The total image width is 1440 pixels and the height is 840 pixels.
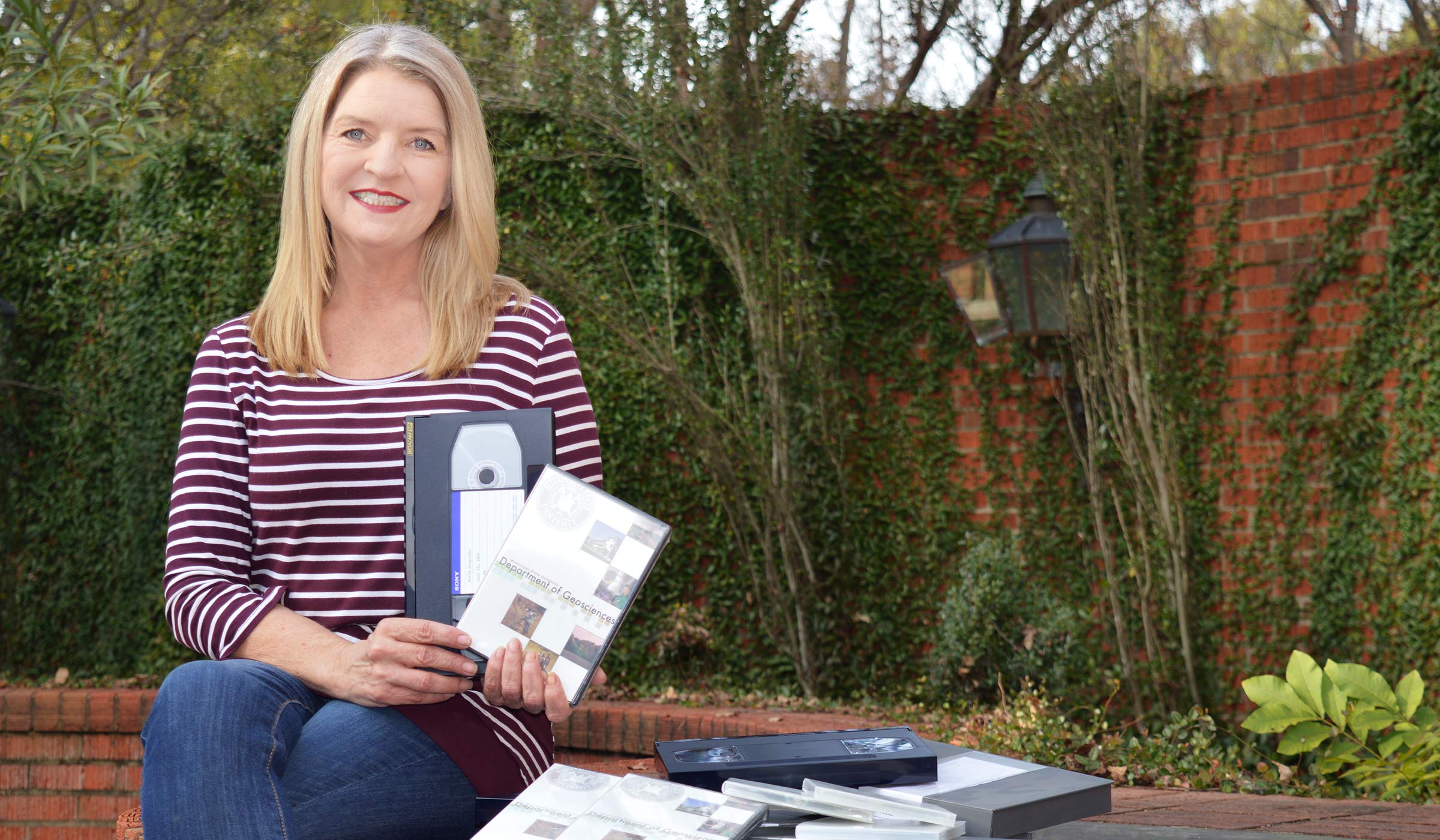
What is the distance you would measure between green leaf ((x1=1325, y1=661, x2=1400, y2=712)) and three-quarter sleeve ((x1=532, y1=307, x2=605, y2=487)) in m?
2.69

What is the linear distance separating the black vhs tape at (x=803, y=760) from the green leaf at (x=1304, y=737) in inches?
99.5

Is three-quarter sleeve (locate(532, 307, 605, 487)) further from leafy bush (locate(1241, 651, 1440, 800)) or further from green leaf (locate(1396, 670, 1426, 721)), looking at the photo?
green leaf (locate(1396, 670, 1426, 721))

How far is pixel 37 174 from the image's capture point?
3738mm

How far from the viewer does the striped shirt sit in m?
1.65

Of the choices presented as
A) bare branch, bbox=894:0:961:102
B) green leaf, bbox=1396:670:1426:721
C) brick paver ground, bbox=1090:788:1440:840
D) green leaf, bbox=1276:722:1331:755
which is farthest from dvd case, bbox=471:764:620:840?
bare branch, bbox=894:0:961:102

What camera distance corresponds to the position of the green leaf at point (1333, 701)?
348 cm

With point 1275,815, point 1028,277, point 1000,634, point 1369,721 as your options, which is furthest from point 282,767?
point 1028,277

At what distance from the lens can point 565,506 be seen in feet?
4.50

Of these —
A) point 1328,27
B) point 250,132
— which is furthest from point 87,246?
point 1328,27

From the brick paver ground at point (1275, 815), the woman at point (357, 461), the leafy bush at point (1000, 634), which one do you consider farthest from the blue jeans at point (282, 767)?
the leafy bush at point (1000, 634)

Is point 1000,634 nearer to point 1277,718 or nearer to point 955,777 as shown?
point 1277,718

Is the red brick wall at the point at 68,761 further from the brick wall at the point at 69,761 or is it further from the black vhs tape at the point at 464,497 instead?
the black vhs tape at the point at 464,497

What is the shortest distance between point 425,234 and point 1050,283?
10.6ft

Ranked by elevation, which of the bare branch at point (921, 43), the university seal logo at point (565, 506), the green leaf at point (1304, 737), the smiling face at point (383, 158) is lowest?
the green leaf at point (1304, 737)
